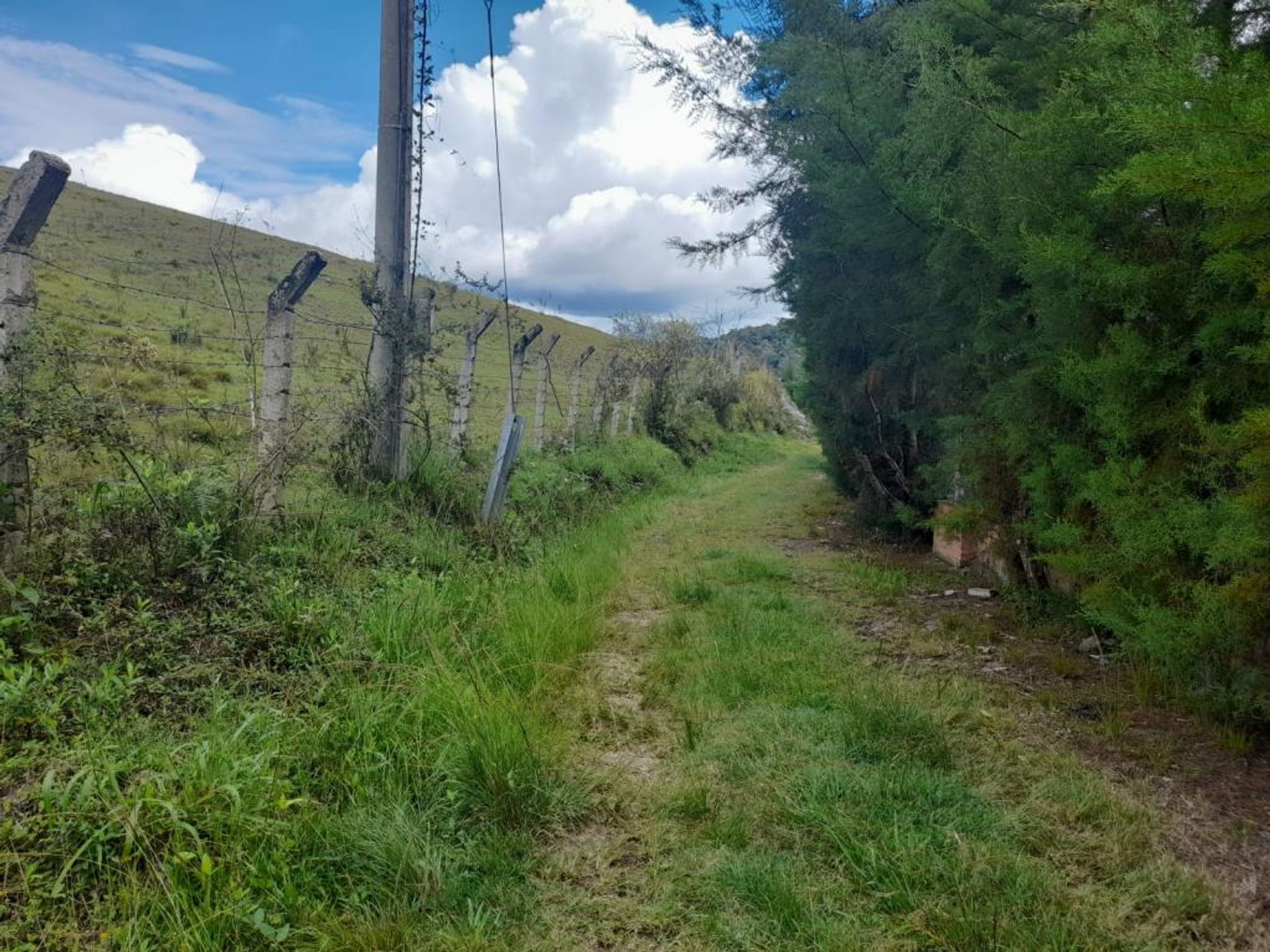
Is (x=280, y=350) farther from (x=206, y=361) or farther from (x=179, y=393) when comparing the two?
(x=179, y=393)

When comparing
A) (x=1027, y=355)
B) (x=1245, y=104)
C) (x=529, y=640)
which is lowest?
(x=529, y=640)

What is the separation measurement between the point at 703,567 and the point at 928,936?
4842 mm

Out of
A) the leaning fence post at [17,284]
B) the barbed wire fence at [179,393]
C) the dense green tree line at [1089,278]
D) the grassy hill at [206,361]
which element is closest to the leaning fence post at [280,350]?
the barbed wire fence at [179,393]

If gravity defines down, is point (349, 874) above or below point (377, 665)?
below

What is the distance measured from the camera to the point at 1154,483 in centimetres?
363

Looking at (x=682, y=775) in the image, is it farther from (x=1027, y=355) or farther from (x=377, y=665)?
(x=1027, y=355)

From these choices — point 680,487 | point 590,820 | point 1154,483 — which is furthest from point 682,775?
point 680,487

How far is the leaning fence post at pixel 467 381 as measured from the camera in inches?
338

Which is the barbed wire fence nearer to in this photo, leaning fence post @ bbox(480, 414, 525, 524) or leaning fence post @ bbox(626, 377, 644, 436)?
leaning fence post @ bbox(480, 414, 525, 524)

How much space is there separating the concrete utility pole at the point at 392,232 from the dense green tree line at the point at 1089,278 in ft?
11.8

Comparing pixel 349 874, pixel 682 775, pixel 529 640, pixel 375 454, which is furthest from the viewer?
pixel 375 454

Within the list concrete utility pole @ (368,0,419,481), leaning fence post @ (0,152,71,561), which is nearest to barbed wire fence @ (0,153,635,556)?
leaning fence post @ (0,152,71,561)

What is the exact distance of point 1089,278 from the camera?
3635 millimetres

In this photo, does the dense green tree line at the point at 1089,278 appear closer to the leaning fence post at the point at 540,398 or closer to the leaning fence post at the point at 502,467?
the leaning fence post at the point at 502,467
